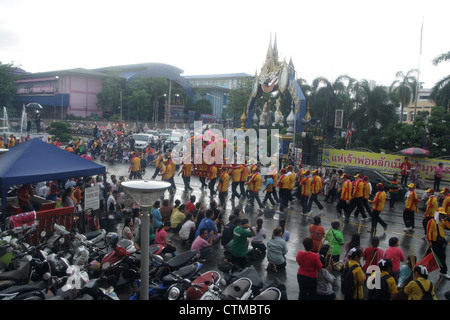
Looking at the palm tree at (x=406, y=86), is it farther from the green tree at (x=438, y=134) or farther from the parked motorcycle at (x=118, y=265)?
the parked motorcycle at (x=118, y=265)

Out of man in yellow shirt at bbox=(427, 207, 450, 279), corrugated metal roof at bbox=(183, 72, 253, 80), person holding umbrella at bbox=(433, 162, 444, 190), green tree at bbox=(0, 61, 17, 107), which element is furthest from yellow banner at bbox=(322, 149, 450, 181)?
corrugated metal roof at bbox=(183, 72, 253, 80)

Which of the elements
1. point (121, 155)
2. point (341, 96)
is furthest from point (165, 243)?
point (341, 96)

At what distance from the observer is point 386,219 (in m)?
13.1

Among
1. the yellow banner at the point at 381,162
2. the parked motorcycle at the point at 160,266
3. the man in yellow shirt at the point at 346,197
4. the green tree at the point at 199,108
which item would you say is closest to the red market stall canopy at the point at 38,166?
the parked motorcycle at the point at 160,266

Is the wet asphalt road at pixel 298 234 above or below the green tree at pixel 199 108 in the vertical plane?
below

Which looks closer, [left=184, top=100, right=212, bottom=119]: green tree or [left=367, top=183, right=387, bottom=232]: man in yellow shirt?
[left=367, top=183, right=387, bottom=232]: man in yellow shirt

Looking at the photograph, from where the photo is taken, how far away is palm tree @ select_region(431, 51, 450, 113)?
25.9 m

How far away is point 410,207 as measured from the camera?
10.9 m

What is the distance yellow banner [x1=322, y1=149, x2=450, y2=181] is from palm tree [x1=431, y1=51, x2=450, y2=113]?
34.2 ft

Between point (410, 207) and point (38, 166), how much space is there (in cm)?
1109

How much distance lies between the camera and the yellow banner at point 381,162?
58.5ft

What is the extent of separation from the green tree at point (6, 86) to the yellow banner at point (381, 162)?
172 ft

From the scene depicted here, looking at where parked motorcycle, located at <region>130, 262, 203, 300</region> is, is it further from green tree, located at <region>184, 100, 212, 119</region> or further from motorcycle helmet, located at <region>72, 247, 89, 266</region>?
green tree, located at <region>184, 100, 212, 119</region>
